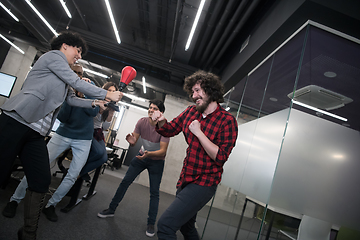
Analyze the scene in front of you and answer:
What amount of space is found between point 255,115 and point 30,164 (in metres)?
2.37

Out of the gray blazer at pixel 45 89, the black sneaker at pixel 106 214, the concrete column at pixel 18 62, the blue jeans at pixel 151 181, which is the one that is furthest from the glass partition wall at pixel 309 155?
the concrete column at pixel 18 62

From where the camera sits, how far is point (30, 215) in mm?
1427

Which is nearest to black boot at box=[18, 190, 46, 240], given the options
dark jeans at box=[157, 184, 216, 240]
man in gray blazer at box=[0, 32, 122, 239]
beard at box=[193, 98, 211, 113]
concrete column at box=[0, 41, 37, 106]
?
man in gray blazer at box=[0, 32, 122, 239]

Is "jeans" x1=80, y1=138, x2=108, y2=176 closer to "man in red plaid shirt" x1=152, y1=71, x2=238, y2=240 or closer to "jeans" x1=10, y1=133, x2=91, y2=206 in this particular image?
"jeans" x1=10, y1=133, x2=91, y2=206

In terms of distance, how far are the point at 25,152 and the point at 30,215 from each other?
1.54ft

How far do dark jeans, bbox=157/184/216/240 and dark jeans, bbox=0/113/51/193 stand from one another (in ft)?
2.98

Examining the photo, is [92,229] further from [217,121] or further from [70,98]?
[217,121]

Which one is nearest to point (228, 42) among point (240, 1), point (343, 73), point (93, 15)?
point (240, 1)

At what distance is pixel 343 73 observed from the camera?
194 centimetres

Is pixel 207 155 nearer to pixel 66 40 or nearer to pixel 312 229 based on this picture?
pixel 312 229

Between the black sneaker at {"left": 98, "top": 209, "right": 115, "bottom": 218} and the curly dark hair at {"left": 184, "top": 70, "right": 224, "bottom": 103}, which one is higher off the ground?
the curly dark hair at {"left": 184, "top": 70, "right": 224, "bottom": 103}

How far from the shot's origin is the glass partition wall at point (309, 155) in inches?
66.1

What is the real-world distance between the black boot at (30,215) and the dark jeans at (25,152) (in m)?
0.05

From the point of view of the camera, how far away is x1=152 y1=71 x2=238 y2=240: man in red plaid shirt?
124 cm
